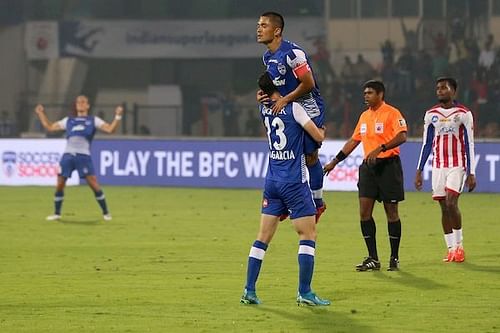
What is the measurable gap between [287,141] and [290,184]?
1.20ft

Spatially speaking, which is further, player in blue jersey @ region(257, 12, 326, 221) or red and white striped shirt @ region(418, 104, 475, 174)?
red and white striped shirt @ region(418, 104, 475, 174)

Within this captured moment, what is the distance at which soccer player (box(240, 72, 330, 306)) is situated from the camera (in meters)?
11.1

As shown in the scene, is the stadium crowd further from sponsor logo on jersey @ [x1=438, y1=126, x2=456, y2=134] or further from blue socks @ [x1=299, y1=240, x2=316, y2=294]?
blue socks @ [x1=299, y1=240, x2=316, y2=294]

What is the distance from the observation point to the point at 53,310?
437 inches

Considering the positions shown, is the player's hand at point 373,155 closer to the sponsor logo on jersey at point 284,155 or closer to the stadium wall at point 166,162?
the sponsor logo on jersey at point 284,155

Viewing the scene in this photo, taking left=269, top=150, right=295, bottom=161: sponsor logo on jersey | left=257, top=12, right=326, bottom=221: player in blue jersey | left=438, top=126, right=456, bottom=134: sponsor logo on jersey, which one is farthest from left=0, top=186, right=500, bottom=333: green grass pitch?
left=257, top=12, right=326, bottom=221: player in blue jersey

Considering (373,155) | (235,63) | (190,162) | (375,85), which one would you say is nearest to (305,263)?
(373,155)

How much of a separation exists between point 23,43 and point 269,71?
28159 millimetres

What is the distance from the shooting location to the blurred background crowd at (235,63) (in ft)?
112

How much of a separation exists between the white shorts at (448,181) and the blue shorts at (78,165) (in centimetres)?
820

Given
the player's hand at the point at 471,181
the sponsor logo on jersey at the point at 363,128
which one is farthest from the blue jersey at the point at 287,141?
the player's hand at the point at 471,181

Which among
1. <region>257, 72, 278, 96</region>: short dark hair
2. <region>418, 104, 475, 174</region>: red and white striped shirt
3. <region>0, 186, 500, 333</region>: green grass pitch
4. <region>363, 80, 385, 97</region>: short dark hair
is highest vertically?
<region>363, 80, 385, 97</region>: short dark hair

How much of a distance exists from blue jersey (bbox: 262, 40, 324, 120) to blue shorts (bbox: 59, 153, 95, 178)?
11025mm

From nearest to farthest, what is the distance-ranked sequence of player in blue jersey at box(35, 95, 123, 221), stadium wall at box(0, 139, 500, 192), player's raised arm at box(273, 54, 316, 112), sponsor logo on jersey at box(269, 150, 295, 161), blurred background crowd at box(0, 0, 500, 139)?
player's raised arm at box(273, 54, 316, 112)
sponsor logo on jersey at box(269, 150, 295, 161)
player in blue jersey at box(35, 95, 123, 221)
stadium wall at box(0, 139, 500, 192)
blurred background crowd at box(0, 0, 500, 139)
